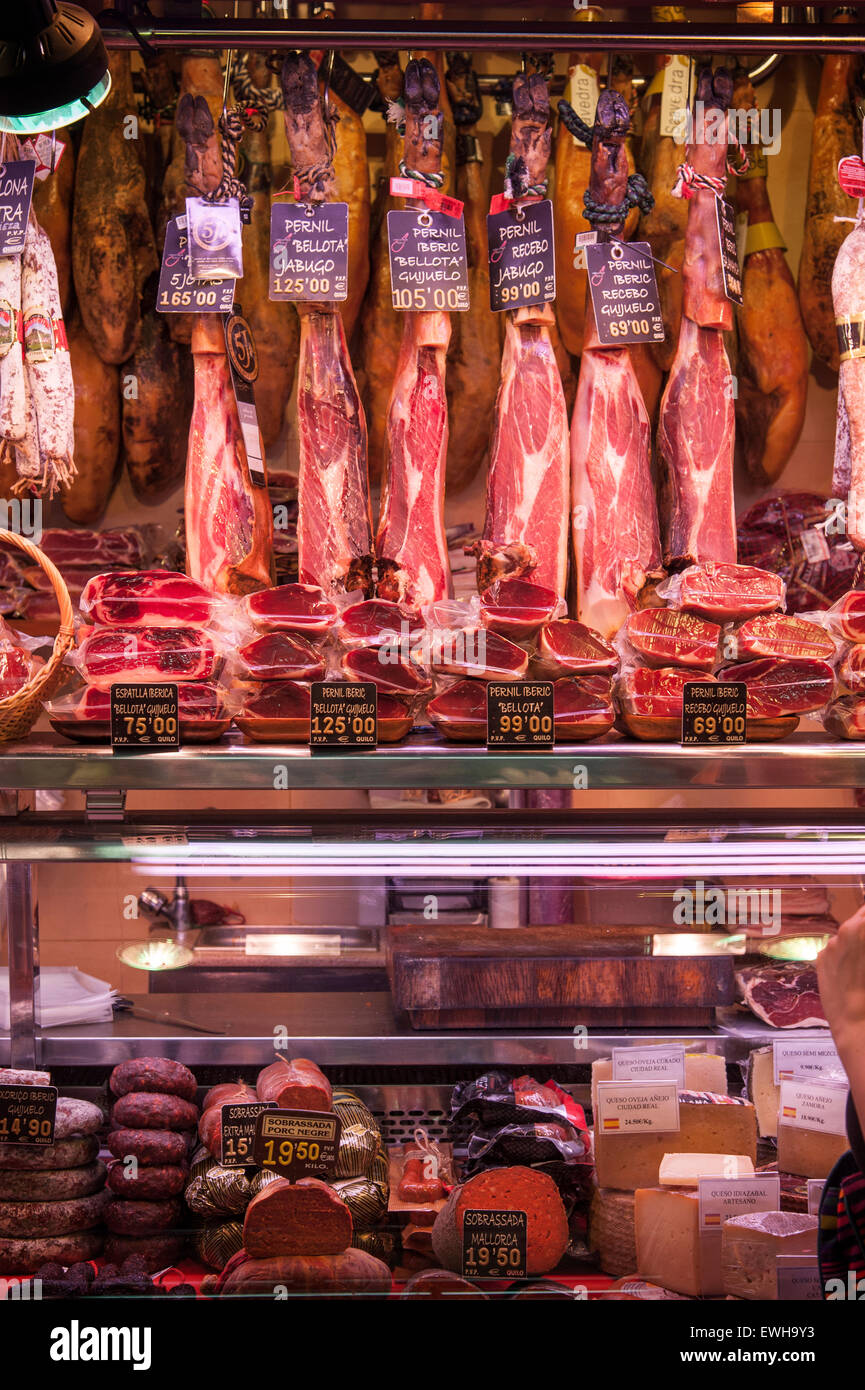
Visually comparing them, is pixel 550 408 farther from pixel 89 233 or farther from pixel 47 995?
pixel 47 995

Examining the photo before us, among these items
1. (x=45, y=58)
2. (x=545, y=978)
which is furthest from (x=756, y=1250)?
(x=45, y=58)

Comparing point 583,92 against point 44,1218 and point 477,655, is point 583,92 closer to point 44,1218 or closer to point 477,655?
point 477,655

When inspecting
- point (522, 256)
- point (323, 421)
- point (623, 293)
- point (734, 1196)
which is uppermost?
point (522, 256)

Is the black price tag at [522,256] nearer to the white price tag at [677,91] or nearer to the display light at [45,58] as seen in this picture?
the white price tag at [677,91]

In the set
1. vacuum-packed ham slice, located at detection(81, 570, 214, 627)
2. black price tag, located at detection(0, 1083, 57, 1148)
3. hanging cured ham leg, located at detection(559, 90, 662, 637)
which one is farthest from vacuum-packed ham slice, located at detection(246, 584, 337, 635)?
black price tag, located at detection(0, 1083, 57, 1148)

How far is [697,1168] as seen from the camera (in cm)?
262

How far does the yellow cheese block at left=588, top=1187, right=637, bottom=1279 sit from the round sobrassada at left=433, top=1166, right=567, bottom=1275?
10cm

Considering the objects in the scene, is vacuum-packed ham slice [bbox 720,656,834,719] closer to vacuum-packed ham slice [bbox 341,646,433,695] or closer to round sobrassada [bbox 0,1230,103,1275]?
vacuum-packed ham slice [bbox 341,646,433,695]

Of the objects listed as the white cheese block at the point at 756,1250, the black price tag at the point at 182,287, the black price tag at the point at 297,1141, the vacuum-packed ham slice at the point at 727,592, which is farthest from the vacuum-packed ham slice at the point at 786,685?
the black price tag at the point at 182,287

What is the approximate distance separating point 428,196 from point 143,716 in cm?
178

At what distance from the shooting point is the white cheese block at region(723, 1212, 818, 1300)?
2.47 meters

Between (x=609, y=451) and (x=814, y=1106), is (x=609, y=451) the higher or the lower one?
the higher one
